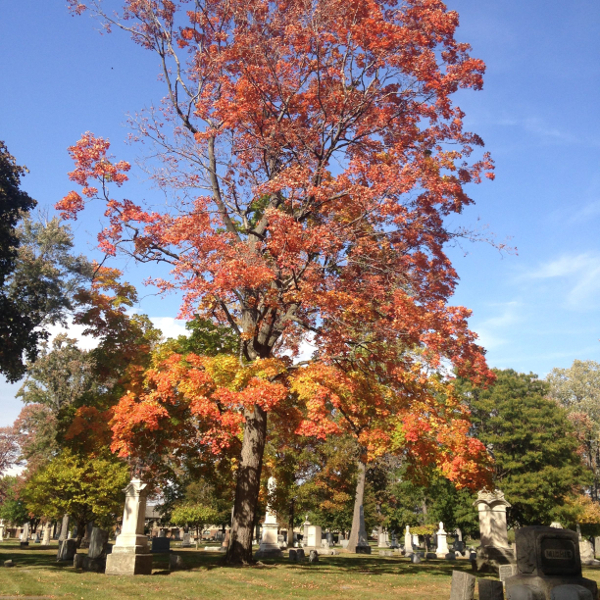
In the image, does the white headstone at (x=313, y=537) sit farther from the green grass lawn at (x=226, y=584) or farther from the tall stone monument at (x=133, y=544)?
the tall stone monument at (x=133, y=544)

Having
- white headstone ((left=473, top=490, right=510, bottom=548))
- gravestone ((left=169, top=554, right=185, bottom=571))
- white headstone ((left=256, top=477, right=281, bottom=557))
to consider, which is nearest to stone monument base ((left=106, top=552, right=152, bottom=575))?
gravestone ((left=169, top=554, right=185, bottom=571))

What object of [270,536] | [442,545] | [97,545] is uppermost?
[97,545]

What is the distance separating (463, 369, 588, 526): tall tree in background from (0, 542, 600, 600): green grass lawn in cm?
2191

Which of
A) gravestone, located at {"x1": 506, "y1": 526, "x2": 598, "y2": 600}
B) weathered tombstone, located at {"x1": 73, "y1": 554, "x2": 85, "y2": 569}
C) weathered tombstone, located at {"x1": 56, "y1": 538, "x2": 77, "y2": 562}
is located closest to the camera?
gravestone, located at {"x1": 506, "y1": 526, "x2": 598, "y2": 600}

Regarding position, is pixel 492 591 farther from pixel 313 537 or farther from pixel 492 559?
pixel 313 537

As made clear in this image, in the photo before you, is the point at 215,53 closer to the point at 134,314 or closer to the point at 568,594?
the point at 134,314

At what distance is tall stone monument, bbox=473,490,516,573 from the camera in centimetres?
1811

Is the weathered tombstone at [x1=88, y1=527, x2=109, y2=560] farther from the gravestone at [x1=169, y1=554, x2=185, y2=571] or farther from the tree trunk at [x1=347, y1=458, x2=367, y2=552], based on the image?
the tree trunk at [x1=347, y1=458, x2=367, y2=552]

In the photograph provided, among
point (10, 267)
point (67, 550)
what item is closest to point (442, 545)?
point (67, 550)

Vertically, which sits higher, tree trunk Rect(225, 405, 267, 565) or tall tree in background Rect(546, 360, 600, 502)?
tall tree in background Rect(546, 360, 600, 502)

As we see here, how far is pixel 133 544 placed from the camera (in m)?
14.3

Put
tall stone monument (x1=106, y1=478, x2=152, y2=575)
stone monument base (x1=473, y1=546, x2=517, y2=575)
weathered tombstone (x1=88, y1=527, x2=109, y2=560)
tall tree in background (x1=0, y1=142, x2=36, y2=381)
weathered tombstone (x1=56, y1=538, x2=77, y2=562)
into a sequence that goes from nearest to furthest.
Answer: tall stone monument (x1=106, y1=478, x2=152, y2=575) < weathered tombstone (x1=88, y1=527, x2=109, y2=560) < stone monument base (x1=473, y1=546, x2=517, y2=575) < weathered tombstone (x1=56, y1=538, x2=77, y2=562) < tall tree in background (x1=0, y1=142, x2=36, y2=381)

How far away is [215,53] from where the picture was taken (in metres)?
17.3

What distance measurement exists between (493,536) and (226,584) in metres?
11.9
